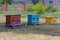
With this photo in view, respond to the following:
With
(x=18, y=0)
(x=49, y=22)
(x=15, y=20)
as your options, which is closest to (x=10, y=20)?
(x=15, y=20)

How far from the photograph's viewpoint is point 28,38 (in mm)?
10664

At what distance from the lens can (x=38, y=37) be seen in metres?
11.0

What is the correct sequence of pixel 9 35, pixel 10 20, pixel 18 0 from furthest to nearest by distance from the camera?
pixel 18 0 < pixel 10 20 < pixel 9 35

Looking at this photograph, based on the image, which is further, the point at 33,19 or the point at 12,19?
the point at 33,19

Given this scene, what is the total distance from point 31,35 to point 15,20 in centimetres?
318

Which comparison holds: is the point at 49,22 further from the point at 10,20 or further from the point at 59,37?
the point at 59,37

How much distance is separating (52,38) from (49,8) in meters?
15.0

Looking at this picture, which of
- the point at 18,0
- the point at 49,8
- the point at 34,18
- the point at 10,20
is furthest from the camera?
the point at 18,0

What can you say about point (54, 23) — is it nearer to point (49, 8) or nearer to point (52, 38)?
point (52, 38)

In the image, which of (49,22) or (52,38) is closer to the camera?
(52,38)

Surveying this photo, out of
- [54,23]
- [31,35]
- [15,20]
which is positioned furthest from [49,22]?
[31,35]

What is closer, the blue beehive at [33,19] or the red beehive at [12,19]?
the red beehive at [12,19]

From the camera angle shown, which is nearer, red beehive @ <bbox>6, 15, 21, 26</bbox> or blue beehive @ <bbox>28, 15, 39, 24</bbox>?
red beehive @ <bbox>6, 15, 21, 26</bbox>

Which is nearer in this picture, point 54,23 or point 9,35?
point 9,35
